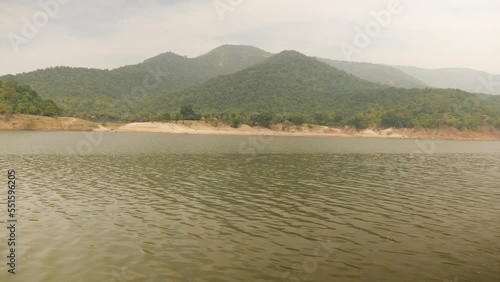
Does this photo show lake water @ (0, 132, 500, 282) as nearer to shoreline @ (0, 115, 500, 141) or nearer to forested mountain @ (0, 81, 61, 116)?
shoreline @ (0, 115, 500, 141)

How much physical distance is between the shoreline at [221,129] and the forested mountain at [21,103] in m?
4.79

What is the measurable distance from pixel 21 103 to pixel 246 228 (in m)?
173

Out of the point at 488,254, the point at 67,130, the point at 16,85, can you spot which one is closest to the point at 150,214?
the point at 488,254

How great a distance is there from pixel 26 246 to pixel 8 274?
347cm

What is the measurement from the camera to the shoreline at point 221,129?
152750mm

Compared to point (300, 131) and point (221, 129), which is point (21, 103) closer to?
point (221, 129)

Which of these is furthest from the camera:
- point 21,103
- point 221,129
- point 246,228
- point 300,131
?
point 300,131

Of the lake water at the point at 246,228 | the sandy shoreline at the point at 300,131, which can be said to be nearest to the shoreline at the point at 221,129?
the sandy shoreline at the point at 300,131

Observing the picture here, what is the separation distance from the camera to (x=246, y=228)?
21906 mm

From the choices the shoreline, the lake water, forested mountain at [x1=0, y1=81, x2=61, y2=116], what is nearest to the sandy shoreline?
the shoreline

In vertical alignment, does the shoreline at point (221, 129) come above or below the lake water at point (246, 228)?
above

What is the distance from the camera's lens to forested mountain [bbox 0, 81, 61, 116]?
147 m

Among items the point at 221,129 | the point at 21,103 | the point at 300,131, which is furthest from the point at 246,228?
the point at 21,103

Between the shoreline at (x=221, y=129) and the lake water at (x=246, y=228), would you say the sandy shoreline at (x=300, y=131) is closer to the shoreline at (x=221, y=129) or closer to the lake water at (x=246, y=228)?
the shoreline at (x=221, y=129)
